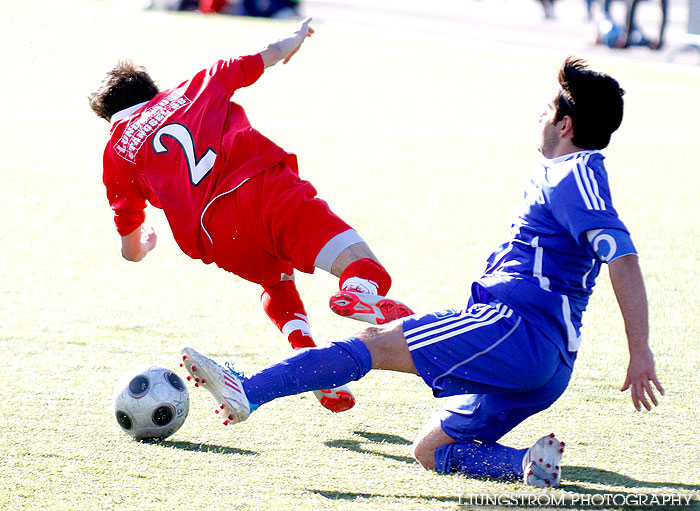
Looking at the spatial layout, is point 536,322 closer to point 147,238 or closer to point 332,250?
point 332,250

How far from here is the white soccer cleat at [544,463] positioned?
3736 millimetres

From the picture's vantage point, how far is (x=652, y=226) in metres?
8.59

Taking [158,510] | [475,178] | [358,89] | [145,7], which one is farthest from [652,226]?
[145,7]

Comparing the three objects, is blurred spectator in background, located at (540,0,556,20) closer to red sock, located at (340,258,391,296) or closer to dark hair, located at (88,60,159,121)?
dark hair, located at (88,60,159,121)

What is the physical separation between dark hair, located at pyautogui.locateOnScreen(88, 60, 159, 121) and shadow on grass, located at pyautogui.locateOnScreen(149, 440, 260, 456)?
1747 millimetres

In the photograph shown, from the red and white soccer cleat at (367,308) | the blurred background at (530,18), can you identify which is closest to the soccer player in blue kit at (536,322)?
the red and white soccer cleat at (367,308)

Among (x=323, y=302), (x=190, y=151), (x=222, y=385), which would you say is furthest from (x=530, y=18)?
(x=222, y=385)

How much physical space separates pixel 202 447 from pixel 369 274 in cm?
101

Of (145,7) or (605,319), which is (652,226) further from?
(145,7)

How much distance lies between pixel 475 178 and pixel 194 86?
584cm

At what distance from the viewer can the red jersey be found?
4648 mm

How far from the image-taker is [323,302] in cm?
665

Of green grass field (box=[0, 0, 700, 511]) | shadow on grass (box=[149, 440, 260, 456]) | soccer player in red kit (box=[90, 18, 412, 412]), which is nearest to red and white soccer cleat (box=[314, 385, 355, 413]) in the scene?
soccer player in red kit (box=[90, 18, 412, 412])

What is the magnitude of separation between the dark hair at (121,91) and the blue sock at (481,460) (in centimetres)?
234
